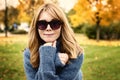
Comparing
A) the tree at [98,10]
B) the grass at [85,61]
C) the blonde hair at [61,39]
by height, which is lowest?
the grass at [85,61]

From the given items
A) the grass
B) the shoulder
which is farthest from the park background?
the shoulder

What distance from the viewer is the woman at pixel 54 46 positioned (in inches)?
92.7

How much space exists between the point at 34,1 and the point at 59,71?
545 centimetres

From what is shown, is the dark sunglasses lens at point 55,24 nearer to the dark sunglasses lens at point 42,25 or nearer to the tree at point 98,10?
the dark sunglasses lens at point 42,25

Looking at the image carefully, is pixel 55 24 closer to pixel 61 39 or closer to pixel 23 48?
pixel 61 39

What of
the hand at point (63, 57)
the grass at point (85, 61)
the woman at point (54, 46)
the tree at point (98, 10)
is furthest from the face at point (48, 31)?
the tree at point (98, 10)

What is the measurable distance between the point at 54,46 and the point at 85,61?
6223 millimetres

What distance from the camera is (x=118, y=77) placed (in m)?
7.51

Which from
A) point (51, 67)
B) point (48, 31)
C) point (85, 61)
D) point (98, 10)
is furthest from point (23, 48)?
point (51, 67)

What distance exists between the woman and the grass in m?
4.69

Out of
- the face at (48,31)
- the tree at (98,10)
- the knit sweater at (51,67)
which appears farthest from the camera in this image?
the tree at (98,10)

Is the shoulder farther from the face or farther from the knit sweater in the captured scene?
the face

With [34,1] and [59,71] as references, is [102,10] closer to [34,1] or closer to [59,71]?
[34,1]

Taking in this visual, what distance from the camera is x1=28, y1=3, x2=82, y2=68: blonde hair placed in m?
2.38
